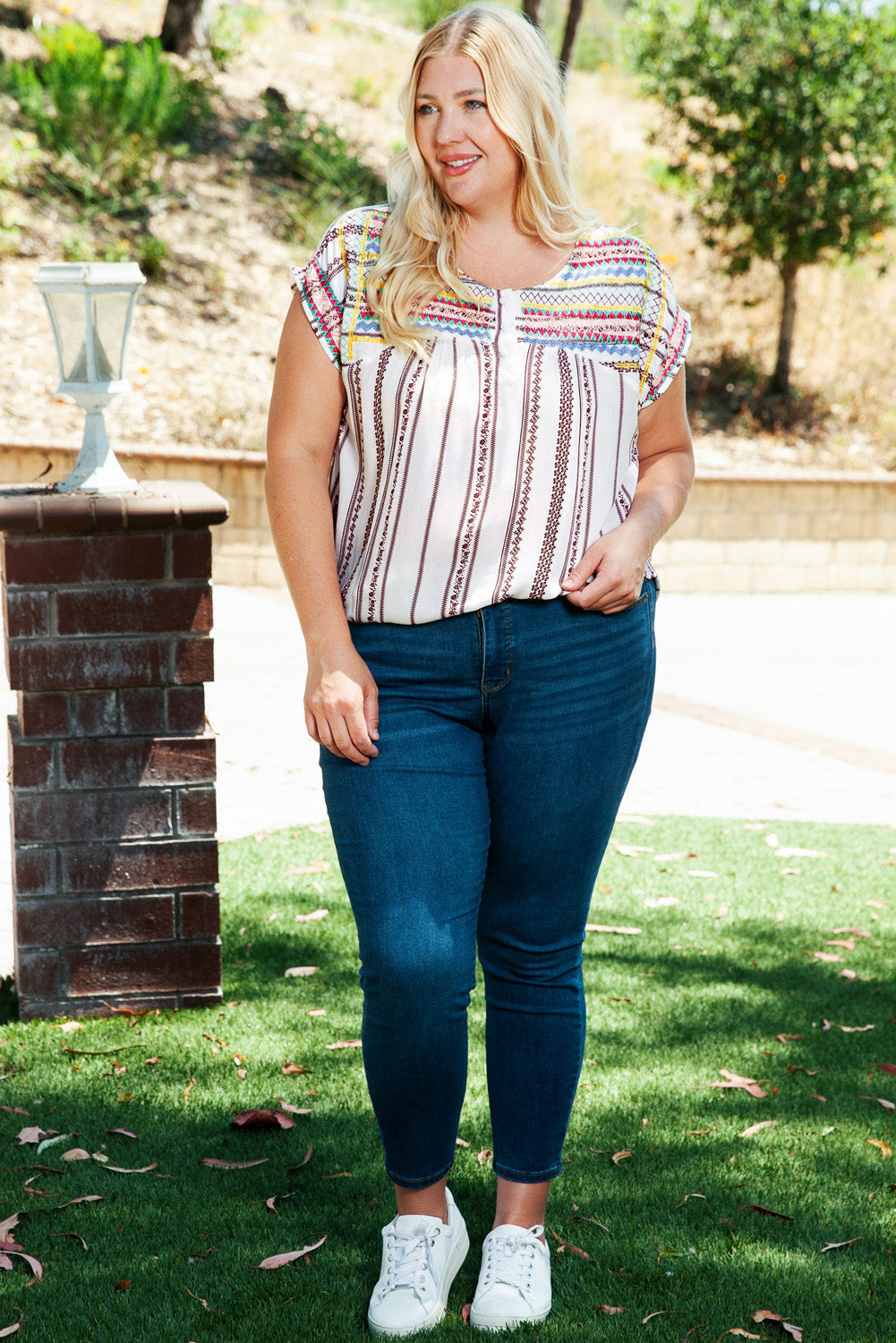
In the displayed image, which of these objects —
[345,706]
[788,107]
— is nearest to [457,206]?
[345,706]

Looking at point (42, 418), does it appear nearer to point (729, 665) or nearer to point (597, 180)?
point (729, 665)

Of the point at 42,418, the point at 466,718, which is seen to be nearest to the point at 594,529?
the point at 466,718

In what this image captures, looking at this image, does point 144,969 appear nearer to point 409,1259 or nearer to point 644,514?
point 409,1259

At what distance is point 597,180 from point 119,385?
46.4 feet

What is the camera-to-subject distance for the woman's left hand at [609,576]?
6.51 feet

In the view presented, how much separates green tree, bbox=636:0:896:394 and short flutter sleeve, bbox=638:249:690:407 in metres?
11.0

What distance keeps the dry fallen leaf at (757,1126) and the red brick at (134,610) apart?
1637mm

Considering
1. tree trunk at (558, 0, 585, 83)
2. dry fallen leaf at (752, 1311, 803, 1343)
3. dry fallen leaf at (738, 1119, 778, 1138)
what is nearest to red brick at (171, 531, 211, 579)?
dry fallen leaf at (738, 1119, 778, 1138)

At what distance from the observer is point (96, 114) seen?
1316 cm

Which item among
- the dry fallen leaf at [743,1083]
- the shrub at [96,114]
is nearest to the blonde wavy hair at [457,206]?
the dry fallen leaf at [743,1083]

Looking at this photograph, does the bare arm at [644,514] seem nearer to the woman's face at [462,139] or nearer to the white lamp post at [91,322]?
the woman's face at [462,139]

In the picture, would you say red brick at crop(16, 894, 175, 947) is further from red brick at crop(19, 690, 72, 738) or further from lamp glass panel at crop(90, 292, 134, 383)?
lamp glass panel at crop(90, 292, 134, 383)

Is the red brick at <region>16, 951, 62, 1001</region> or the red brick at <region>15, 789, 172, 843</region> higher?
the red brick at <region>15, 789, 172, 843</region>

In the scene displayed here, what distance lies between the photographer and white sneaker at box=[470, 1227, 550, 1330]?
7.04 feet
